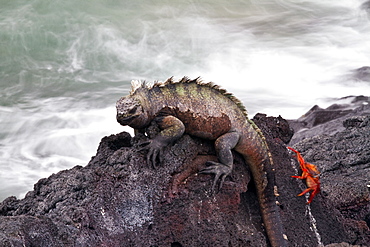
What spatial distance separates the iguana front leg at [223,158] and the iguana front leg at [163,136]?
33 cm

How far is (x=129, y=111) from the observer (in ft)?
14.4

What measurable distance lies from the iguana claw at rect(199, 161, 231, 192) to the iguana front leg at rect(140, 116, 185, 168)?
0.32 m

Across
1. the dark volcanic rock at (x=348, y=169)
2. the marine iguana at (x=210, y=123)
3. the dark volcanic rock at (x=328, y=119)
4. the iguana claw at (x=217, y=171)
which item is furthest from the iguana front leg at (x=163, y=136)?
the dark volcanic rock at (x=328, y=119)

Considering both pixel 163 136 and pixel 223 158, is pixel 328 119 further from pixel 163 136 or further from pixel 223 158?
pixel 163 136

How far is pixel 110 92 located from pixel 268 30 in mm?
6267

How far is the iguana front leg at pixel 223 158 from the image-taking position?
14.5ft

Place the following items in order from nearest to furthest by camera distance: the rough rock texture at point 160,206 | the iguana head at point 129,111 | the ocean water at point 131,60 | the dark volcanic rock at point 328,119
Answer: the rough rock texture at point 160,206
the iguana head at point 129,111
the dark volcanic rock at point 328,119
the ocean water at point 131,60

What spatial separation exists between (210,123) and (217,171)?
1.43ft

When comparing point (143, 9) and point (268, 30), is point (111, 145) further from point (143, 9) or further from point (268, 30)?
point (268, 30)

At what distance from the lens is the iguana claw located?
4.40 metres

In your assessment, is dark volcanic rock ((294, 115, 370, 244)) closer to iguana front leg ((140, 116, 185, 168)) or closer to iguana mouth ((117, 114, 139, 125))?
iguana front leg ((140, 116, 185, 168))

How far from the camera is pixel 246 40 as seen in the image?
16.9 meters

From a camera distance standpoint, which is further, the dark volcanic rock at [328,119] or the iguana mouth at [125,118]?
the dark volcanic rock at [328,119]

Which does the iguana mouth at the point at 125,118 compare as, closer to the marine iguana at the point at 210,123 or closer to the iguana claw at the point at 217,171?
the marine iguana at the point at 210,123
